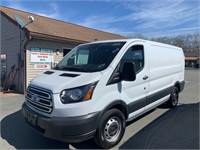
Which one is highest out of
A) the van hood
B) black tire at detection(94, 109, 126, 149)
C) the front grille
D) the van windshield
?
the van windshield

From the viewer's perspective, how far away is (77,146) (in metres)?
4.01

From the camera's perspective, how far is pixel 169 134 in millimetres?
4457

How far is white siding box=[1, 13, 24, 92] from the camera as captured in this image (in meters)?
10.9

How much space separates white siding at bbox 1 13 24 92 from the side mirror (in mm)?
8066

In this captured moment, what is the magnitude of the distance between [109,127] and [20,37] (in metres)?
8.72

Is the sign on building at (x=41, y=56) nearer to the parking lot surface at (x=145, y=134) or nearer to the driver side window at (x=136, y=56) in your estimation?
the parking lot surface at (x=145, y=134)

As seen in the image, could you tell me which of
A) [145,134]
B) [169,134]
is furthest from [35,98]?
[169,134]

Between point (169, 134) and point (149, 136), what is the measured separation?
1.58ft

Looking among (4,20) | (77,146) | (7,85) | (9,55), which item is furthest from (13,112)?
(4,20)

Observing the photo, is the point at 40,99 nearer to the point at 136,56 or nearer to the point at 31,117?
the point at 31,117

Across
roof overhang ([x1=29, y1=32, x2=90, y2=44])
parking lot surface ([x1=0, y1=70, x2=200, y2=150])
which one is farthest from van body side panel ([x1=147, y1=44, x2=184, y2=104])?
roof overhang ([x1=29, y1=32, x2=90, y2=44])

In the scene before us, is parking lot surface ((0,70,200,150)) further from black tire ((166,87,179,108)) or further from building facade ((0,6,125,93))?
building facade ((0,6,125,93))

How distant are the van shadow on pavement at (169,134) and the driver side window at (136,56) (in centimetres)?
147

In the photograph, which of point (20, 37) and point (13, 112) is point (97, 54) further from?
point (20, 37)
